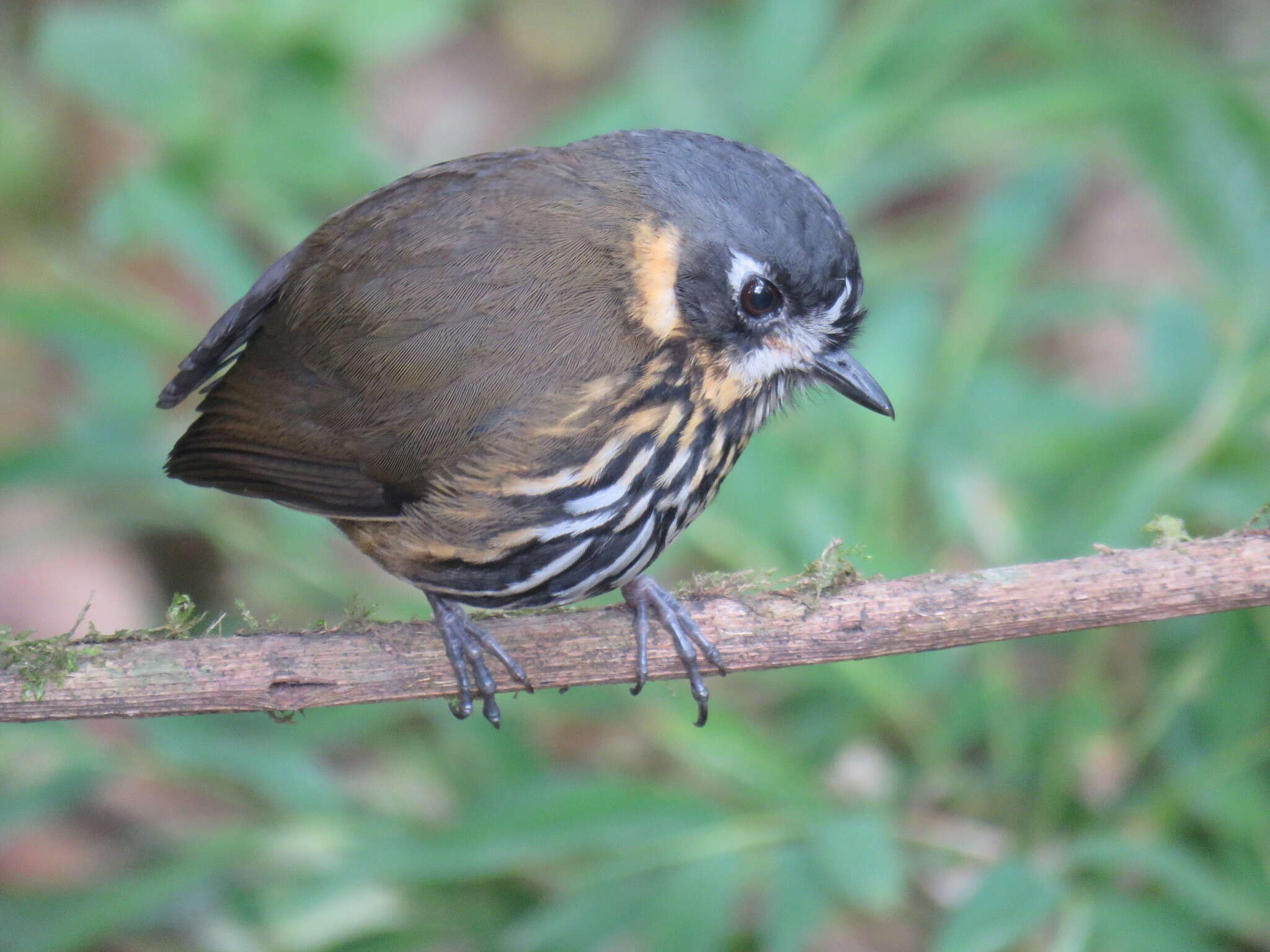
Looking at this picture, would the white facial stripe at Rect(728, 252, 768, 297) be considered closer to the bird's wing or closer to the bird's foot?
the bird's wing

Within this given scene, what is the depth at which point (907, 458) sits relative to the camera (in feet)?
13.7

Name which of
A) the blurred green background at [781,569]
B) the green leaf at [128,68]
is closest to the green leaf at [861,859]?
the blurred green background at [781,569]

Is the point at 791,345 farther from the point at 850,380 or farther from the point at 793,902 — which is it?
the point at 793,902

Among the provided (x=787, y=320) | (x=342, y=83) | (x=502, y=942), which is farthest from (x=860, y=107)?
(x=502, y=942)

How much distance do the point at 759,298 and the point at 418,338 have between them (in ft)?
2.01

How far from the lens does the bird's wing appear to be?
2.60 m

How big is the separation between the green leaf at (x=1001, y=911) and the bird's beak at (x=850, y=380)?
44.0 inches

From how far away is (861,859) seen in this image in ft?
10.5

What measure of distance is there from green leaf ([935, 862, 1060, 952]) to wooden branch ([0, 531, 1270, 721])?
981mm

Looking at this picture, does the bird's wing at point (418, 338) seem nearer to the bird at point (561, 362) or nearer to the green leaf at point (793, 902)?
the bird at point (561, 362)

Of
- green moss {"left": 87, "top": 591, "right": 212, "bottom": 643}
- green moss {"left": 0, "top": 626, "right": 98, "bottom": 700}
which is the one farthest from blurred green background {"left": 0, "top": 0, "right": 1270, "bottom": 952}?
green moss {"left": 0, "top": 626, "right": 98, "bottom": 700}

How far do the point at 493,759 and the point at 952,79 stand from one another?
104 inches

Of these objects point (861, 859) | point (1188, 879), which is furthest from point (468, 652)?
point (1188, 879)

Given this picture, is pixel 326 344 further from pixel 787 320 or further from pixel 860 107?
pixel 860 107
